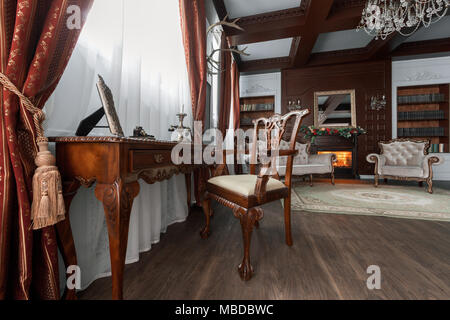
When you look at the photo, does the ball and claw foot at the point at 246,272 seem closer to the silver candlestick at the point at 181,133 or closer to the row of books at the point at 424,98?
the silver candlestick at the point at 181,133

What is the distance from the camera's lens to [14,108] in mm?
633

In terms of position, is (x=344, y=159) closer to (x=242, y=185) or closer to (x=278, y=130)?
(x=278, y=130)

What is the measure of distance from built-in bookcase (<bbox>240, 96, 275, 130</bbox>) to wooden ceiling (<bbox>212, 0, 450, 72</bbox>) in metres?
1.22

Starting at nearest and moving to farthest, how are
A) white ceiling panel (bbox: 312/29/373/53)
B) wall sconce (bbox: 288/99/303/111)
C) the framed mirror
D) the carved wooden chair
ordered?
1. the carved wooden chair
2. white ceiling panel (bbox: 312/29/373/53)
3. the framed mirror
4. wall sconce (bbox: 288/99/303/111)

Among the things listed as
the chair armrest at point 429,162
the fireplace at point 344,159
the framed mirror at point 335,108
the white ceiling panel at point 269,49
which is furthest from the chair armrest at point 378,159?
the white ceiling panel at point 269,49

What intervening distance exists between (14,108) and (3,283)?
0.57 m

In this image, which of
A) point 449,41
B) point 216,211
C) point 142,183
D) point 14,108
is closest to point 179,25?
point 142,183

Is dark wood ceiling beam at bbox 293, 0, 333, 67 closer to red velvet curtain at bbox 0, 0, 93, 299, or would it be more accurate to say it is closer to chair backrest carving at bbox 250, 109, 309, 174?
chair backrest carving at bbox 250, 109, 309, 174

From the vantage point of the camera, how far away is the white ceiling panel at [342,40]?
4297 mm

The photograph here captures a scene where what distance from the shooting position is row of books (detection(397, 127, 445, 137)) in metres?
4.83

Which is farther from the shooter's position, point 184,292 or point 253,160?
point 253,160

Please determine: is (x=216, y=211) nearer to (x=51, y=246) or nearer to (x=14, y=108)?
(x=51, y=246)

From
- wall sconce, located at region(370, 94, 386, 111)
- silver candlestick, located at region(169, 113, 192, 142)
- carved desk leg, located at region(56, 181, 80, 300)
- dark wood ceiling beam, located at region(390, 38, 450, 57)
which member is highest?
dark wood ceiling beam, located at region(390, 38, 450, 57)

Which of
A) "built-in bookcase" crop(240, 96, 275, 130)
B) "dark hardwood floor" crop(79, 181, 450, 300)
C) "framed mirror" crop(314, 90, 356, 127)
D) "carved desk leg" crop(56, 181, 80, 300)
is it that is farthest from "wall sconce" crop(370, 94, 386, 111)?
"carved desk leg" crop(56, 181, 80, 300)
